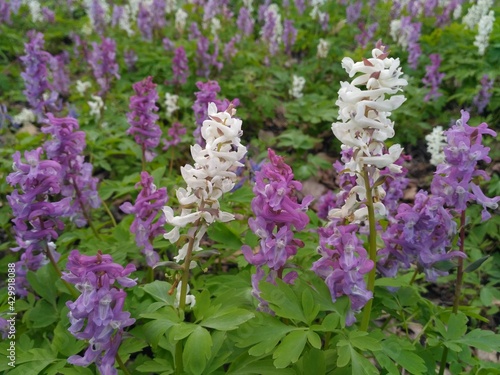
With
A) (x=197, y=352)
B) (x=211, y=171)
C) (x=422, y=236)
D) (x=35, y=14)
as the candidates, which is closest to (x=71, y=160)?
(x=211, y=171)

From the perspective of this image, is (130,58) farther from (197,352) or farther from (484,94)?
(197,352)

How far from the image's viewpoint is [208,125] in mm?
2092

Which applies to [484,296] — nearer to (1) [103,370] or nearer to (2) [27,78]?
(1) [103,370]

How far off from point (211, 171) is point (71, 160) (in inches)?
65.7

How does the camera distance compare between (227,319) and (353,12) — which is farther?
(353,12)

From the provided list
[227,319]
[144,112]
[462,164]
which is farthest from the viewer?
[144,112]

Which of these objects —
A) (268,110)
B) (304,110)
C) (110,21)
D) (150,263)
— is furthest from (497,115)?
(110,21)

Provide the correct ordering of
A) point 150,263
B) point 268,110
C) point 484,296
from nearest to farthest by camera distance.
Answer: point 150,263, point 484,296, point 268,110

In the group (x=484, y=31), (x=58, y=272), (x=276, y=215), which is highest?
(x=484, y=31)

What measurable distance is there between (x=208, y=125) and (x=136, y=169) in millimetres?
3451

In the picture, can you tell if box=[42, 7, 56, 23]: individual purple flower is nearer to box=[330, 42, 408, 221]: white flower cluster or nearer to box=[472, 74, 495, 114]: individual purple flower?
box=[472, 74, 495, 114]: individual purple flower

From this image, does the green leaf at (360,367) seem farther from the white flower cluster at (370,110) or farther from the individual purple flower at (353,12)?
the individual purple flower at (353,12)

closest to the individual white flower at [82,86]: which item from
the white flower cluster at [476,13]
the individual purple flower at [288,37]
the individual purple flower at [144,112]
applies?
the individual purple flower at [144,112]

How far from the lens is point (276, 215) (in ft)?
7.05
